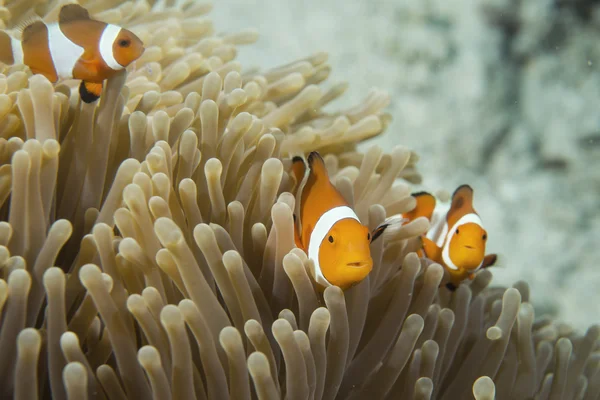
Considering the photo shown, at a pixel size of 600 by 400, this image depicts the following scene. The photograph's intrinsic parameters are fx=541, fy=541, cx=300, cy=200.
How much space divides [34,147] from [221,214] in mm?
371

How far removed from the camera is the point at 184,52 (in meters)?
1.73

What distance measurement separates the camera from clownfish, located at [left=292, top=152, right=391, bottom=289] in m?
0.92

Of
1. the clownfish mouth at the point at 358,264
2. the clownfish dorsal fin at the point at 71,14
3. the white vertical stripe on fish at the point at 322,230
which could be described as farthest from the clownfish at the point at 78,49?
the clownfish mouth at the point at 358,264

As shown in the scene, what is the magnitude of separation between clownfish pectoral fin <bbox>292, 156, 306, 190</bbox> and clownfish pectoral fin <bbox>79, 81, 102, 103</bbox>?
1.50ft

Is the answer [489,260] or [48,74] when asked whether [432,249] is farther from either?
[48,74]

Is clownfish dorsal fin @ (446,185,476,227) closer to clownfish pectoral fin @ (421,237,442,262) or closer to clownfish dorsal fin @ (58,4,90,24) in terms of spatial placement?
clownfish pectoral fin @ (421,237,442,262)

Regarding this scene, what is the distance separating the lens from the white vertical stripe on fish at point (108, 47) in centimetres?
120

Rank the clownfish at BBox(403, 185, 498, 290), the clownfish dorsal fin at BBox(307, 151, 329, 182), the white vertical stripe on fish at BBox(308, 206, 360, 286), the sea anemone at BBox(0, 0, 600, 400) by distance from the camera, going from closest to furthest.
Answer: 1. the sea anemone at BBox(0, 0, 600, 400)
2. the white vertical stripe on fish at BBox(308, 206, 360, 286)
3. the clownfish dorsal fin at BBox(307, 151, 329, 182)
4. the clownfish at BBox(403, 185, 498, 290)

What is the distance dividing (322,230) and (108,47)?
0.65 metres

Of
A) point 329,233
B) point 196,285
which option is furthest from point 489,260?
point 196,285

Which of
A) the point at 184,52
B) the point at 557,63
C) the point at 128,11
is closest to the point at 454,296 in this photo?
the point at 184,52

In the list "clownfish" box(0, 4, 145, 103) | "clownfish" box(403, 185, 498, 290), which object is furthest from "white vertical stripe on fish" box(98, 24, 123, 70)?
"clownfish" box(403, 185, 498, 290)

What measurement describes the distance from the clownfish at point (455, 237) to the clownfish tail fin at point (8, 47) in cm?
107

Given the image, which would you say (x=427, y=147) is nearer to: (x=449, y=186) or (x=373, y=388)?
(x=449, y=186)
